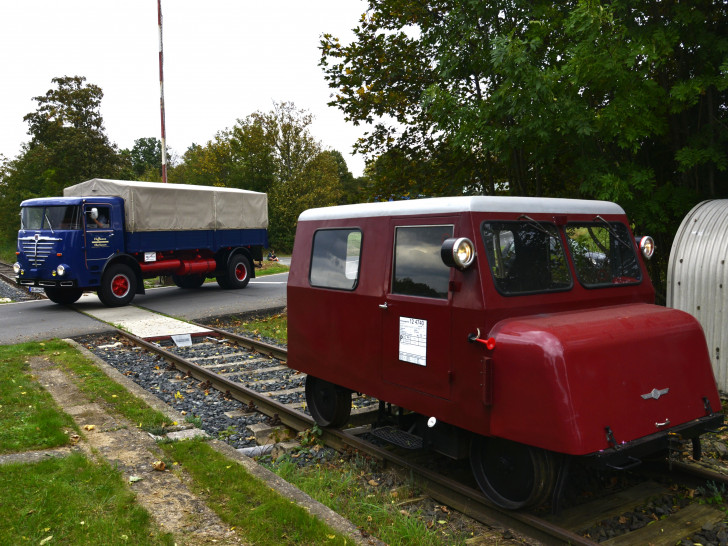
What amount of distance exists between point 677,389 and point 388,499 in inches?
92.4

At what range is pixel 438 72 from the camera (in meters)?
10.9

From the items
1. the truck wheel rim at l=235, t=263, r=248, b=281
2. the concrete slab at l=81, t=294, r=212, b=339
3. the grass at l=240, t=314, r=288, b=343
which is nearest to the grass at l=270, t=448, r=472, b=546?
the grass at l=240, t=314, r=288, b=343

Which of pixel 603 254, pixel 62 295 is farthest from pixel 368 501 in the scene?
pixel 62 295

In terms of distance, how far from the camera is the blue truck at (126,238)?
51.4 ft

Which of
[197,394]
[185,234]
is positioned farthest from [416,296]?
[185,234]

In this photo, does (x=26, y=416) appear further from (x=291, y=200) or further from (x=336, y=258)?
(x=291, y=200)

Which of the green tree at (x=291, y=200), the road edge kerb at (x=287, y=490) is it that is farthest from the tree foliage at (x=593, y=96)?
the green tree at (x=291, y=200)

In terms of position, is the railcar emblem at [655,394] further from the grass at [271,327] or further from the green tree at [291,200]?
the green tree at [291,200]

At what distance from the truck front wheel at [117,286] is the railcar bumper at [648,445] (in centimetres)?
1471

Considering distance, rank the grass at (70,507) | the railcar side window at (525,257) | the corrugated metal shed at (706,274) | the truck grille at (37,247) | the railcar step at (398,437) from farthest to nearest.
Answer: the truck grille at (37,247)
the corrugated metal shed at (706,274)
the railcar step at (398,437)
the railcar side window at (525,257)
the grass at (70,507)

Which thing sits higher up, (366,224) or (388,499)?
(366,224)

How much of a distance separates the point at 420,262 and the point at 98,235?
1348cm

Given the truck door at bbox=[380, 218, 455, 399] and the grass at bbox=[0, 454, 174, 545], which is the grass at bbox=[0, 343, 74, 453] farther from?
the truck door at bbox=[380, 218, 455, 399]

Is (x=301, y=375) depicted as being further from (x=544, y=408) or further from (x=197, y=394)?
(x=544, y=408)
